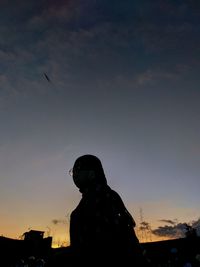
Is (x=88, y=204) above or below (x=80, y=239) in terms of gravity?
above

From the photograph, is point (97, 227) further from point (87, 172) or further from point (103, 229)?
point (87, 172)

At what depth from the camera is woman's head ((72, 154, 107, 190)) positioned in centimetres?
377

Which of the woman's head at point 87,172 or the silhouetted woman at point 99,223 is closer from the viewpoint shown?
the silhouetted woman at point 99,223

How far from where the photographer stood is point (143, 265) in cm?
332

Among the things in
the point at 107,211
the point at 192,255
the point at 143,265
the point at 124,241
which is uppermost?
the point at 192,255

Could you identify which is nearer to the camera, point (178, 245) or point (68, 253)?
point (68, 253)

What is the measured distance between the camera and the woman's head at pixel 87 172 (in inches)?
148

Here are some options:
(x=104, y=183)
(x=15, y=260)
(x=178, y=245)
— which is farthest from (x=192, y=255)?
(x=104, y=183)

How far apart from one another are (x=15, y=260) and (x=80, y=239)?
1438 inches

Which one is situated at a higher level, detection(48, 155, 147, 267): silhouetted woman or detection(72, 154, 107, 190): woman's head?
detection(72, 154, 107, 190): woman's head

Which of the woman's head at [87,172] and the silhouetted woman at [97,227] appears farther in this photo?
the woman's head at [87,172]

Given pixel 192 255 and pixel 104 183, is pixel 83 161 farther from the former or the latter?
pixel 192 255

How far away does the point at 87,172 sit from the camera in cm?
378

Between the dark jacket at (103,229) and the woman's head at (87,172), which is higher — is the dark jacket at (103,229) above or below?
below
